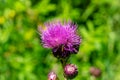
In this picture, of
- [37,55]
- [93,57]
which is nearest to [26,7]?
[37,55]

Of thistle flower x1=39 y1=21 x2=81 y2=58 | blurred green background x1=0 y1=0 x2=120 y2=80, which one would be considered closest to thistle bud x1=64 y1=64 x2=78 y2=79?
thistle flower x1=39 y1=21 x2=81 y2=58

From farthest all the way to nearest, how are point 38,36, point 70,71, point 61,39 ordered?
point 38,36 < point 61,39 < point 70,71

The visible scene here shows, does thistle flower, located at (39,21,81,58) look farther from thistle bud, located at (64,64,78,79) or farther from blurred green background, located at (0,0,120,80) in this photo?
blurred green background, located at (0,0,120,80)

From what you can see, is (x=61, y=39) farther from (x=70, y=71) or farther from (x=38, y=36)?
(x=38, y=36)

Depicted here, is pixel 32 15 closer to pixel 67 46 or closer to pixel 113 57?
pixel 113 57

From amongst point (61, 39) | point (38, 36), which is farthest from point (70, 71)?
point (38, 36)

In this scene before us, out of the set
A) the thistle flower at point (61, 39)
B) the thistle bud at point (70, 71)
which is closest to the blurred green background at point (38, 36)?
the thistle flower at point (61, 39)

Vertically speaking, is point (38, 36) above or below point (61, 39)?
above
